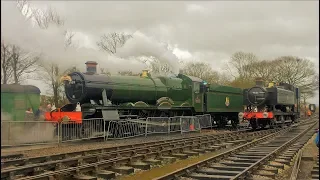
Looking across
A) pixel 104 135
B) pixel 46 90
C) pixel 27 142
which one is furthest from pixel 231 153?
pixel 46 90

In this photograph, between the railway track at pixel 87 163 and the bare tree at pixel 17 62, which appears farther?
the railway track at pixel 87 163

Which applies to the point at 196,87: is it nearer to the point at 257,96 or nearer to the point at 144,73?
the point at 144,73

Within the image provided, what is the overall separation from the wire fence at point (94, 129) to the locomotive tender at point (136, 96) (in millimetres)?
395

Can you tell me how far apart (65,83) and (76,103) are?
1092mm

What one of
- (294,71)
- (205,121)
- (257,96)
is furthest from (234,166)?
(294,71)

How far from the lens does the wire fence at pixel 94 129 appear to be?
12867 mm

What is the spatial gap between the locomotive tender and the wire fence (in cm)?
40

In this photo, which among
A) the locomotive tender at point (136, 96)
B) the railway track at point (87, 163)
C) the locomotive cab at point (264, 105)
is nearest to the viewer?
the railway track at point (87, 163)

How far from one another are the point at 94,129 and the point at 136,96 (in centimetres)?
326

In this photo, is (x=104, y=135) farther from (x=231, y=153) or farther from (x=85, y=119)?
(x=231, y=153)

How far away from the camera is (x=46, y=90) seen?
86.1 ft

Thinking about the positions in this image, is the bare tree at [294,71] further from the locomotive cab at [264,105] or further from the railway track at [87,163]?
the railway track at [87,163]

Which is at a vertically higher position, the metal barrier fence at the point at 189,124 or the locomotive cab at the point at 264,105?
the locomotive cab at the point at 264,105

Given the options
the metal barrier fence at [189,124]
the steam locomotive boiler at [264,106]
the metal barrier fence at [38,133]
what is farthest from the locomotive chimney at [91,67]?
the steam locomotive boiler at [264,106]
